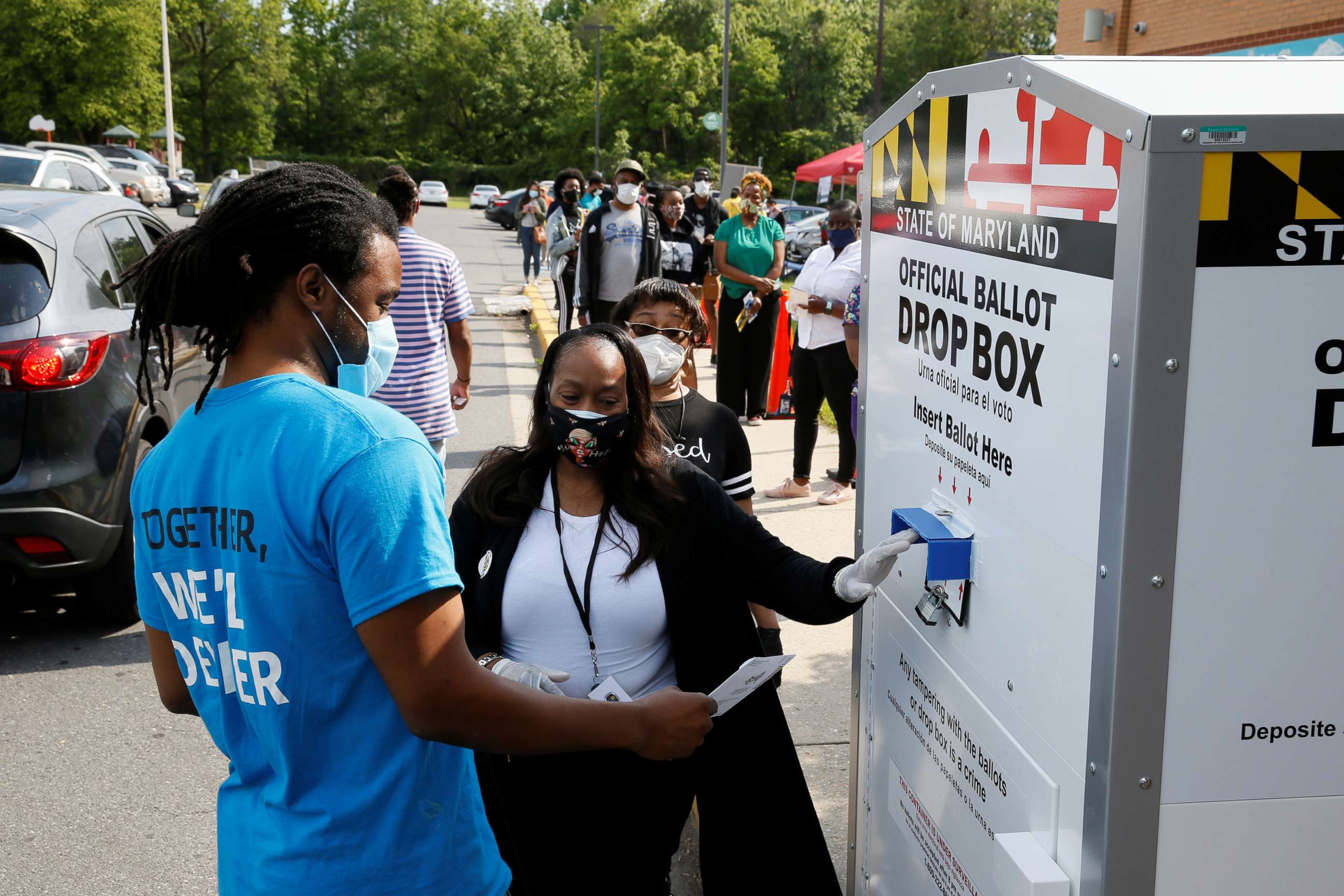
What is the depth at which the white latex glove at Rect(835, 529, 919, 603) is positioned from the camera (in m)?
2.25

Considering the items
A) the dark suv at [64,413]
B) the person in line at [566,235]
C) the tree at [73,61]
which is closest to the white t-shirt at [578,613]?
the dark suv at [64,413]

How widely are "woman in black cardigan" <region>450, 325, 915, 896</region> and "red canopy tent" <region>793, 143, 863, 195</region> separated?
2457 centimetres

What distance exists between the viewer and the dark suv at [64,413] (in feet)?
15.5

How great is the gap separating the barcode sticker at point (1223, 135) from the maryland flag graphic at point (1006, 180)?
0.11 meters

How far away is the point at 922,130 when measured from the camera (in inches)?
90.3

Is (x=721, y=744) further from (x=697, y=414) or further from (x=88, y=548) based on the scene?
(x=88, y=548)

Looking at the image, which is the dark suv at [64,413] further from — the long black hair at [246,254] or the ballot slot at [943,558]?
the ballot slot at [943,558]

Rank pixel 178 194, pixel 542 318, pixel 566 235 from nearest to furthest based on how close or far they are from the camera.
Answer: pixel 566 235
pixel 542 318
pixel 178 194

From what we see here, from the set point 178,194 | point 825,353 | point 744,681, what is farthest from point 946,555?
point 178,194

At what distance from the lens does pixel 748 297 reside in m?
8.58

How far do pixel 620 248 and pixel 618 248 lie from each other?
0.02 metres

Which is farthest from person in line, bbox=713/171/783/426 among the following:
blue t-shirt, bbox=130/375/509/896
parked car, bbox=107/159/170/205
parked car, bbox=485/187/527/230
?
parked car, bbox=485/187/527/230

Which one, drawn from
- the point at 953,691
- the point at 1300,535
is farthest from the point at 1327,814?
the point at 953,691

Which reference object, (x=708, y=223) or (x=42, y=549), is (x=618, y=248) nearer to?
(x=708, y=223)
